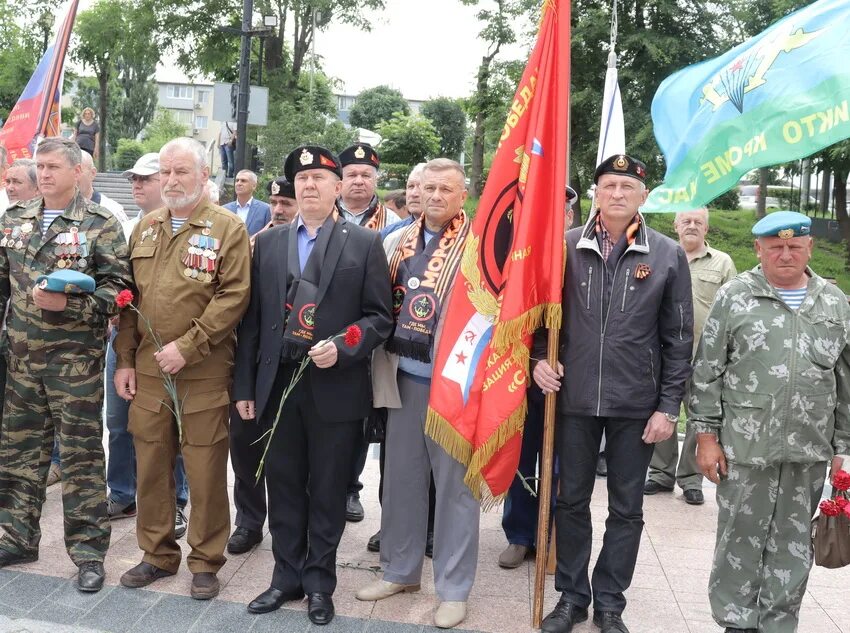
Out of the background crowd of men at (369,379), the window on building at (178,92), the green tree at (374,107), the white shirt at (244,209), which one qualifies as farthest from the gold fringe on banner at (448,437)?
the window on building at (178,92)

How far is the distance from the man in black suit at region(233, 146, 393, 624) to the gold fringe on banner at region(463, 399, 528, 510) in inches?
23.7

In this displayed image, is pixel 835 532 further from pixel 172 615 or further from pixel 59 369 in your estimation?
pixel 59 369

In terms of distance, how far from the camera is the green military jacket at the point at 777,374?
153 inches

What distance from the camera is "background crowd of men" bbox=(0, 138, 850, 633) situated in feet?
13.1

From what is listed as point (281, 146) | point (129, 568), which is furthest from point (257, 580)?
point (281, 146)

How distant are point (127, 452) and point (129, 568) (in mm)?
1052

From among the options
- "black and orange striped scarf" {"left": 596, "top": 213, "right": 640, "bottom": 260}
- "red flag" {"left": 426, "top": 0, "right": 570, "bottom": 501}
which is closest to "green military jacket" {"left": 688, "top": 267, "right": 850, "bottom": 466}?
"black and orange striped scarf" {"left": 596, "top": 213, "right": 640, "bottom": 260}

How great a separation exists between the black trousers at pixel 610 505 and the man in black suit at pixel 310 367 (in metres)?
1.04

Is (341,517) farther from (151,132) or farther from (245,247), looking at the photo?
(151,132)

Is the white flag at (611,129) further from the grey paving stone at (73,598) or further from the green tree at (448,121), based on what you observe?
the green tree at (448,121)

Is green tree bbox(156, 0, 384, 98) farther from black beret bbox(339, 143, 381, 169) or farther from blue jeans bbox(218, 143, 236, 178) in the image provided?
black beret bbox(339, 143, 381, 169)

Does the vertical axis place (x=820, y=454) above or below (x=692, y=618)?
above

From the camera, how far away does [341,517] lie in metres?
4.36

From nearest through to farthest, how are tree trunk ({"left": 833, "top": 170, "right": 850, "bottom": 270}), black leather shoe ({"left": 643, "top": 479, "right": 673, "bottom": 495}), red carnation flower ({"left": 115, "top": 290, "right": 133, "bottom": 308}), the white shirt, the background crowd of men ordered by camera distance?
the background crowd of men
red carnation flower ({"left": 115, "top": 290, "right": 133, "bottom": 308})
black leather shoe ({"left": 643, "top": 479, "right": 673, "bottom": 495})
the white shirt
tree trunk ({"left": 833, "top": 170, "right": 850, "bottom": 270})
